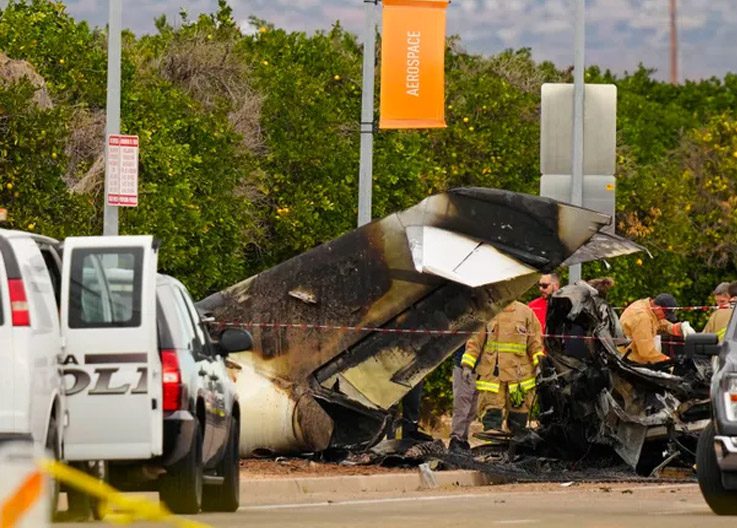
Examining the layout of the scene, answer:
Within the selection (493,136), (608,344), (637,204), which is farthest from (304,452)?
(637,204)

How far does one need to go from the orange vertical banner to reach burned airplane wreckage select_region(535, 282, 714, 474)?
278 inches

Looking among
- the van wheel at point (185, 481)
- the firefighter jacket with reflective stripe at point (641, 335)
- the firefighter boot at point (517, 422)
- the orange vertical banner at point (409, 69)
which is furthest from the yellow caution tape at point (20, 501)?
the orange vertical banner at point (409, 69)

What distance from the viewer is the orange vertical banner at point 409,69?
2644cm

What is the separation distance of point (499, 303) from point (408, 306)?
31.7 inches

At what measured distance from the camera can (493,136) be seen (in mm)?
42219

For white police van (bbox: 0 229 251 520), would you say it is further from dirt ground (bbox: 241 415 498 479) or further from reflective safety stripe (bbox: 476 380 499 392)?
reflective safety stripe (bbox: 476 380 499 392)

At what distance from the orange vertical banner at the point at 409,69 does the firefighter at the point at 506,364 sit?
19.5 feet

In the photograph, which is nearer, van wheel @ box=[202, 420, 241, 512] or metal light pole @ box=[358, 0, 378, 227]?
van wheel @ box=[202, 420, 241, 512]

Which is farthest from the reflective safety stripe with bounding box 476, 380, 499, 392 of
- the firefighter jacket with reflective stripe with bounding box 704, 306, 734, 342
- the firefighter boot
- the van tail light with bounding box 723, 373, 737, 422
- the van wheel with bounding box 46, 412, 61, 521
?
the van wheel with bounding box 46, 412, 61, 521

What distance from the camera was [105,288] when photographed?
1298 cm

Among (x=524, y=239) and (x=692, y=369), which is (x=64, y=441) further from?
(x=692, y=369)

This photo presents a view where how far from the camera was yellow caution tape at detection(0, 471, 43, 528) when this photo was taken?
5992 mm

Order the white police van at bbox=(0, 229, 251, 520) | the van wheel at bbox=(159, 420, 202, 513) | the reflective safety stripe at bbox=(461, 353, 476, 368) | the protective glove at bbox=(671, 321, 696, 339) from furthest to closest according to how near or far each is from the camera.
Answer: the protective glove at bbox=(671, 321, 696, 339)
the reflective safety stripe at bbox=(461, 353, 476, 368)
the van wheel at bbox=(159, 420, 202, 513)
the white police van at bbox=(0, 229, 251, 520)

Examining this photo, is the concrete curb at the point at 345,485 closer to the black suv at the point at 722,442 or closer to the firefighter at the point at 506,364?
the firefighter at the point at 506,364
